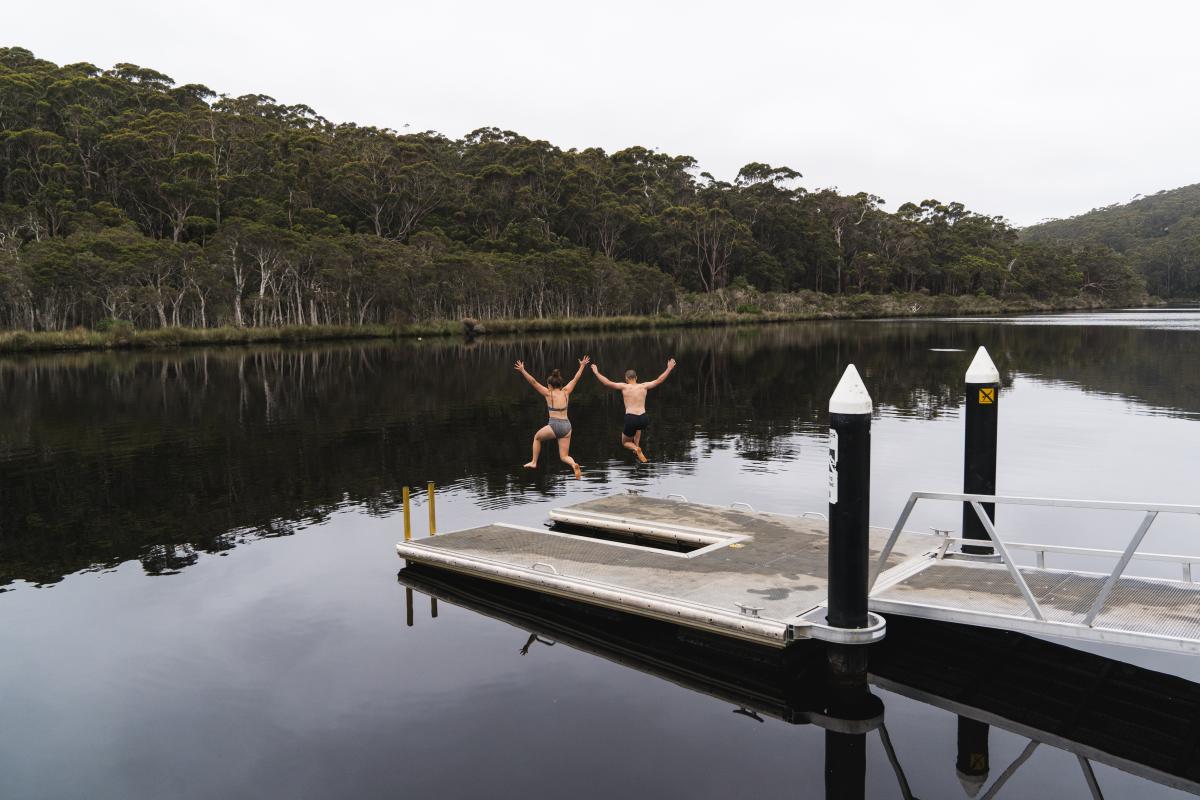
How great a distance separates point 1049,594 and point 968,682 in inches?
53.7

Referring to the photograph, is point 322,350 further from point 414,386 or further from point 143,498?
point 143,498

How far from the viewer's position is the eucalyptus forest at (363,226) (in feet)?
254

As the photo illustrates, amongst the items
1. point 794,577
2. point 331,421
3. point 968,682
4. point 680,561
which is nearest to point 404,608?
point 680,561

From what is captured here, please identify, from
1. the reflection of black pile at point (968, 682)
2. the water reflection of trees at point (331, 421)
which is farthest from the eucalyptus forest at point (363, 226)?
the reflection of black pile at point (968, 682)

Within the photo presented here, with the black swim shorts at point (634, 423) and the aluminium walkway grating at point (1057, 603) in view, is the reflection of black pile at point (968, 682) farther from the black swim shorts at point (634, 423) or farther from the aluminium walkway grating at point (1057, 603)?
the black swim shorts at point (634, 423)

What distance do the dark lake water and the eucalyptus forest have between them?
4594 cm

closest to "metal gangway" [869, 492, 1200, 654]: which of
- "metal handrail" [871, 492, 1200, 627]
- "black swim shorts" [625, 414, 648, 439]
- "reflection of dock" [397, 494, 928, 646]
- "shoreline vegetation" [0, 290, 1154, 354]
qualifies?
"metal handrail" [871, 492, 1200, 627]

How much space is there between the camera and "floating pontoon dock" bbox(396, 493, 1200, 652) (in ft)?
28.6

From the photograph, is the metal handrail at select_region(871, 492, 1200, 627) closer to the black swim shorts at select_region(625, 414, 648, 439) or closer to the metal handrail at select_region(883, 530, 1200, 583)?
the metal handrail at select_region(883, 530, 1200, 583)

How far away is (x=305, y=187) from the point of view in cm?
10381

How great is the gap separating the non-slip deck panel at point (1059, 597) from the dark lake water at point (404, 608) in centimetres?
81

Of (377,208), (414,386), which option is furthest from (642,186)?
(414,386)

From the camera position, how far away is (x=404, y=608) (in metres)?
12.4

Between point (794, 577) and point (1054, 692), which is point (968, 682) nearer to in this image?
point (1054, 692)
